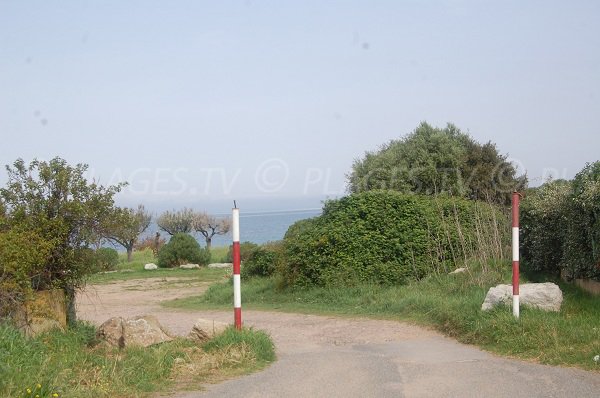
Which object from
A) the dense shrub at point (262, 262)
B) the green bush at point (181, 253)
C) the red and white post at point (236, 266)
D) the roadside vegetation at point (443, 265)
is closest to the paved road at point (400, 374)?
the roadside vegetation at point (443, 265)

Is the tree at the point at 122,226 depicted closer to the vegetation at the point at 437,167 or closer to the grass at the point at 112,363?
the grass at the point at 112,363

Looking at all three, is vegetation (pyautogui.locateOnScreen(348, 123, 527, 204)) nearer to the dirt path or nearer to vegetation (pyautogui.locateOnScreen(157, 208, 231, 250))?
the dirt path

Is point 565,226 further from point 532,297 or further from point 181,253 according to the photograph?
point 181,253

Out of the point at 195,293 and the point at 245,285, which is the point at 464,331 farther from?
the point at 195,293

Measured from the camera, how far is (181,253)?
38656mm

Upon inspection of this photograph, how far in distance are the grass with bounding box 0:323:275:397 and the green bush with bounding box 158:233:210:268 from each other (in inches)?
1114

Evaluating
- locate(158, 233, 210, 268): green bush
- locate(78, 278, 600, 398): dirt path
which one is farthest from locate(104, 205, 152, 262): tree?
locate(158, 233, 210, 268): green bush

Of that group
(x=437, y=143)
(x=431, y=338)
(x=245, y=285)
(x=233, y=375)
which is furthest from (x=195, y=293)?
(x=233, y=375)

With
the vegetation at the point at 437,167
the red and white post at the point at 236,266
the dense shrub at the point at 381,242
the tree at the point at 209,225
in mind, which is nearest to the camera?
the red and white post at the point at 236,266

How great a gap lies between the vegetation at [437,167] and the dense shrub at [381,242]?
762 cm

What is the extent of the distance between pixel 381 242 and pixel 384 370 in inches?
382

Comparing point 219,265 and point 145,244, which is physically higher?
point 145,244

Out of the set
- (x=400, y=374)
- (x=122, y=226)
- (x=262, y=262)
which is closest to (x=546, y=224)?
(x=400, y=374)

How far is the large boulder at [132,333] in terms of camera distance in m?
9.88
